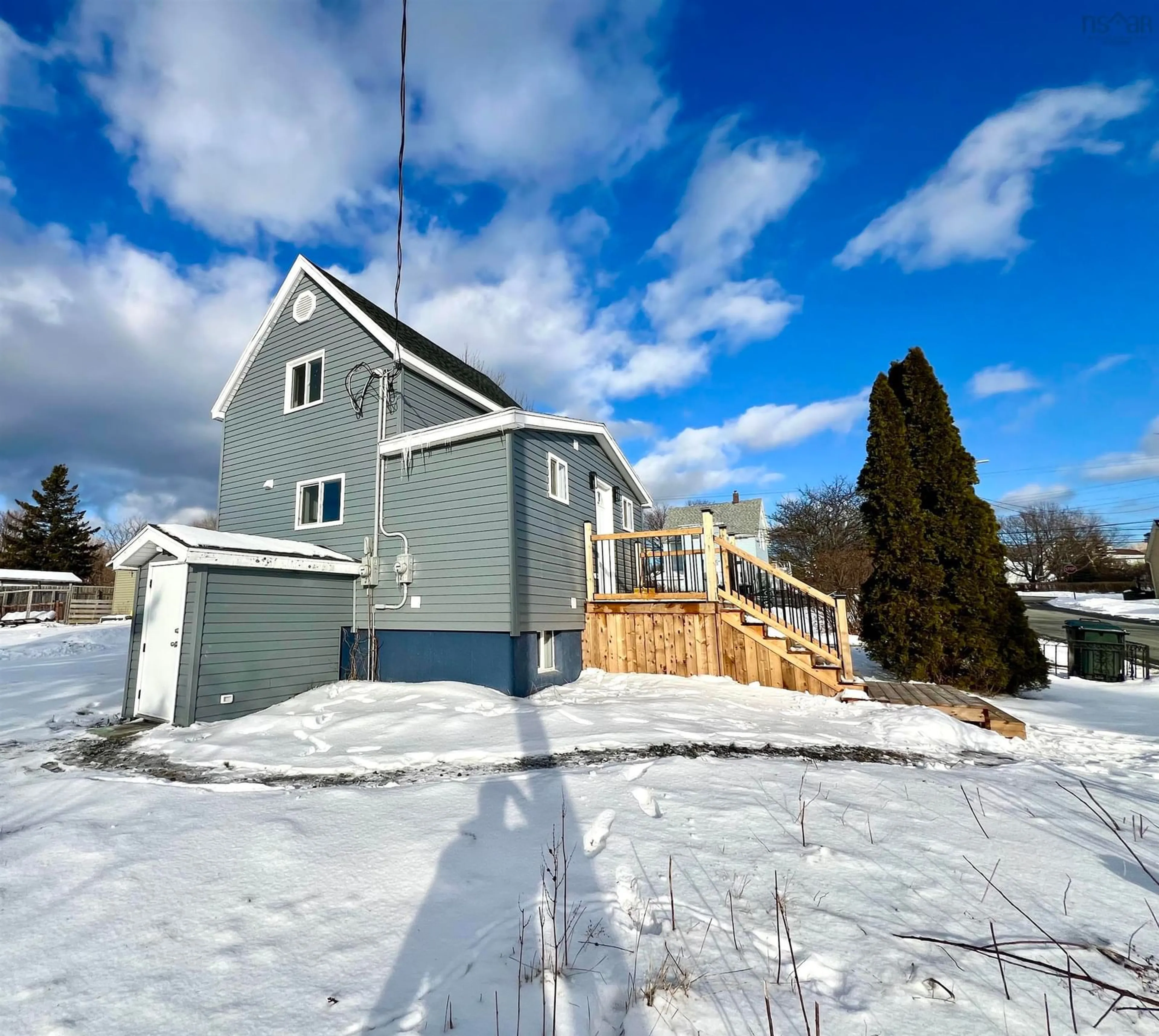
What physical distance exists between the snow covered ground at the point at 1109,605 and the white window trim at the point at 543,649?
28273mm

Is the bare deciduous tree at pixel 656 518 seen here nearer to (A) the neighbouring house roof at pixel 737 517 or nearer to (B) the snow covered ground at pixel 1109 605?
(A) the neighbouring house roof at pixel 737 517

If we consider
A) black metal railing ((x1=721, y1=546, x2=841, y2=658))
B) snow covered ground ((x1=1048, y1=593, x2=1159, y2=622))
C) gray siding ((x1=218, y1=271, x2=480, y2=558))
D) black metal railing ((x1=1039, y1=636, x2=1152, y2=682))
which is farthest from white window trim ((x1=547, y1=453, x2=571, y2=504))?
snow covered ground ((x1=1048, y1=593, x2=1159, y2=622))

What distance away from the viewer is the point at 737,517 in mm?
31875

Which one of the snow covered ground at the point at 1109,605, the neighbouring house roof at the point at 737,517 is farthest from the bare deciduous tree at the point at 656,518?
the snow covered ground at the point at 1109,605

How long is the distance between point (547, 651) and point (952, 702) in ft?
18.7

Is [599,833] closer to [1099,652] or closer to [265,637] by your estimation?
[265,637]

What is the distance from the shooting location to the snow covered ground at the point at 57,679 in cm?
698

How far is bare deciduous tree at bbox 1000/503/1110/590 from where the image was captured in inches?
1795

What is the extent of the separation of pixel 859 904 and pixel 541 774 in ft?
7.94

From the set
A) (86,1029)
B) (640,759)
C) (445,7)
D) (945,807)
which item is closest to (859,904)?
(945,807)

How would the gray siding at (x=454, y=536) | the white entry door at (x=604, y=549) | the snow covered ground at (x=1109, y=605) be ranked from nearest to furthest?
the gray siding at (x=454, y=536), the white entry door at (x=604, y=549), the snow covered ground at (x=1109, y=605)

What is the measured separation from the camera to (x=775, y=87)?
9.16 m

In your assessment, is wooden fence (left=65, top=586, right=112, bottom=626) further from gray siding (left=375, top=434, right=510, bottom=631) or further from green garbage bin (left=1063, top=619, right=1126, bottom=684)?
green garbage bin (left=1063, top=619, right=1126, bottom=684)

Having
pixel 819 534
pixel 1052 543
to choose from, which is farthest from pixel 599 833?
pixel 1052 543
